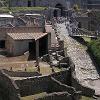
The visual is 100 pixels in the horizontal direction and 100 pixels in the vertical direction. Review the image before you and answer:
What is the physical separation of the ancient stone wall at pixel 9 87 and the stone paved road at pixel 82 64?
7.87m

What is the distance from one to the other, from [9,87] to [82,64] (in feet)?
45.9

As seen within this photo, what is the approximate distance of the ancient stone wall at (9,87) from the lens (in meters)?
30.1

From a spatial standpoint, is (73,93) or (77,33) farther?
(77,33)

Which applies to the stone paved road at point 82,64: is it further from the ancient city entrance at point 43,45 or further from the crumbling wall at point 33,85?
the crumbling wall at point 33,85

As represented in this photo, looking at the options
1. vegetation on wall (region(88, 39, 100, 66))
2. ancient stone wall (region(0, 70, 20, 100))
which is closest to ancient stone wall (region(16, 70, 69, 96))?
ancient stone wall (region(0, 70, 20, 100))

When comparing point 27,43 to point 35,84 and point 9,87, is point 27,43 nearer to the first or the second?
point 35,84

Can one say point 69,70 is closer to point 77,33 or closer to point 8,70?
point 8,70

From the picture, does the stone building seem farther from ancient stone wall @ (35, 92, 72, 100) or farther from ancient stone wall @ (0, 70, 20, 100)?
ancient stone wall @ (35, 92, 72, 100)

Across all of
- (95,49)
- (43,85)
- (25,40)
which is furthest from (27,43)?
(43,85)

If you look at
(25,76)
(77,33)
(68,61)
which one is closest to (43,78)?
(25,76)

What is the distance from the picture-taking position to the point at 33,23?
5584cm

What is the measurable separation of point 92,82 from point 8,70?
8.88 metres

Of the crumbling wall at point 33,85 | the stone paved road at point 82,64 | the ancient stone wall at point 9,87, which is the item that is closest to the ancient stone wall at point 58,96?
the ancient stone wall at point 9,87

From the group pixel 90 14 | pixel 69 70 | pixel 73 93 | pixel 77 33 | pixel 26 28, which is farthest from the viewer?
pixel 90 14
